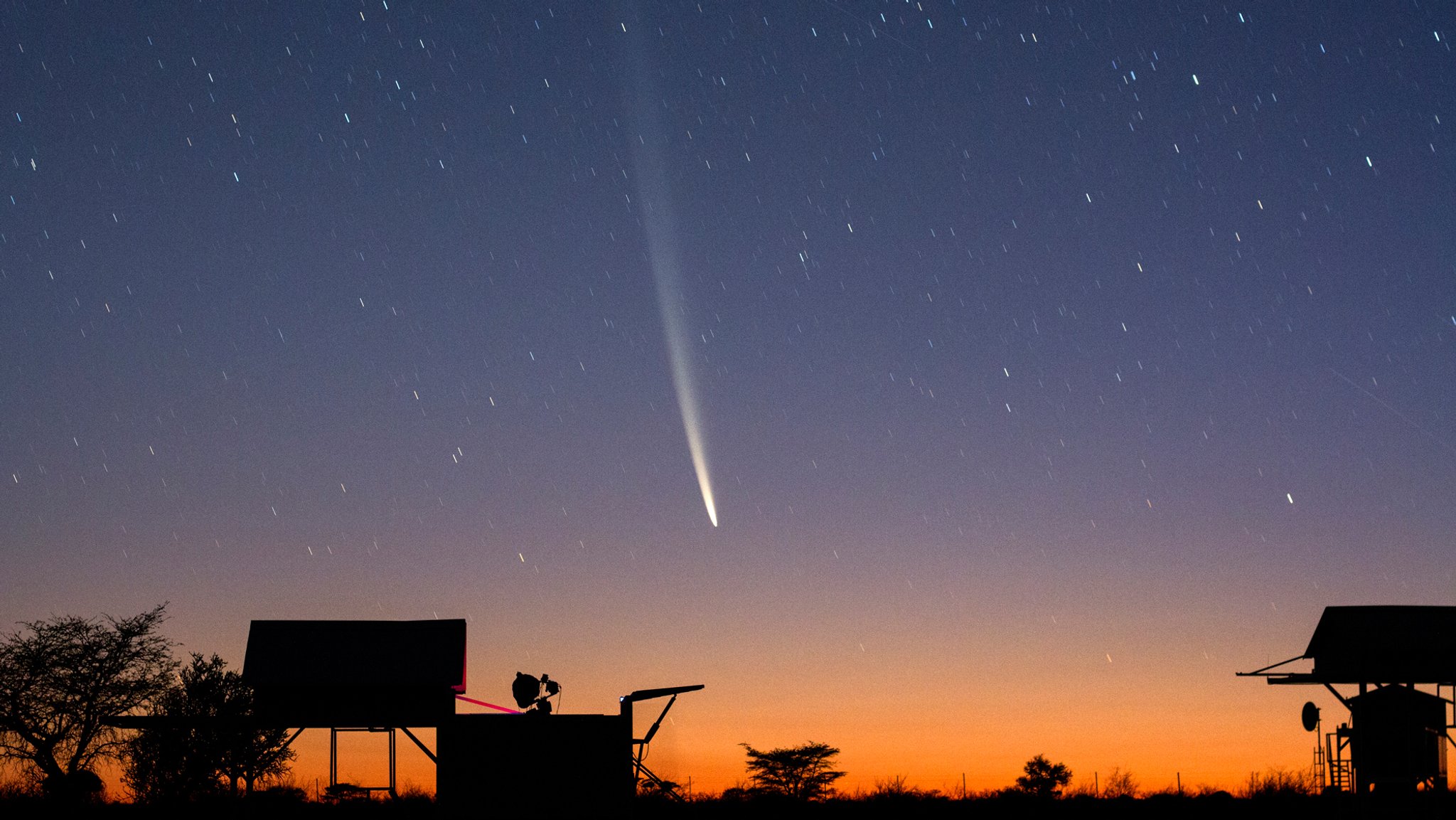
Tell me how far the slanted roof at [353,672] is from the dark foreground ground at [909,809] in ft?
15.6

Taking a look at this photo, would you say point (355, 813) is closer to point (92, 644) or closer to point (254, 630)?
point (254, 630)

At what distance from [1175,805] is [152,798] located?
31.8 metres

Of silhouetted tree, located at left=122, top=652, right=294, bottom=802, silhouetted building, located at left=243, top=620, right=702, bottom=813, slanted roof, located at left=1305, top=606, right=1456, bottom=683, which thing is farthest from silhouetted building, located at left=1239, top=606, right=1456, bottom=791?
silhouetted tree, located at left=122, top=652, right=294, bottom=802

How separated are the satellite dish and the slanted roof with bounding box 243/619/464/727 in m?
20.6

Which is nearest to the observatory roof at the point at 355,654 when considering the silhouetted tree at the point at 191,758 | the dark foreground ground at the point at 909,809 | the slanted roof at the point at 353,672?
the slanted roof at the point at 353,672

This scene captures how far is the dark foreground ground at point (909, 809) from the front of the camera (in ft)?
116

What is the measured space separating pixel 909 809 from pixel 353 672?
17308mm

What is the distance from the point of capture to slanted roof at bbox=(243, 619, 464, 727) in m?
30.5

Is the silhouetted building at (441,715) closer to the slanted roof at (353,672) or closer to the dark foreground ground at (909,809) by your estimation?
the slanted roof at (353,672)

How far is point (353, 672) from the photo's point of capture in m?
30.7

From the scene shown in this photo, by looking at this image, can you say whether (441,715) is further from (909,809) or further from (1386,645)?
(1386,645)

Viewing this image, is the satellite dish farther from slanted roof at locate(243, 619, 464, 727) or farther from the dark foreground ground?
slanted roof at locate(243, 619, 464, 727)

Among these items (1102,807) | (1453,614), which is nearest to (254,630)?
(1102,807)

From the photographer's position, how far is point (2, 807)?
134 feet
